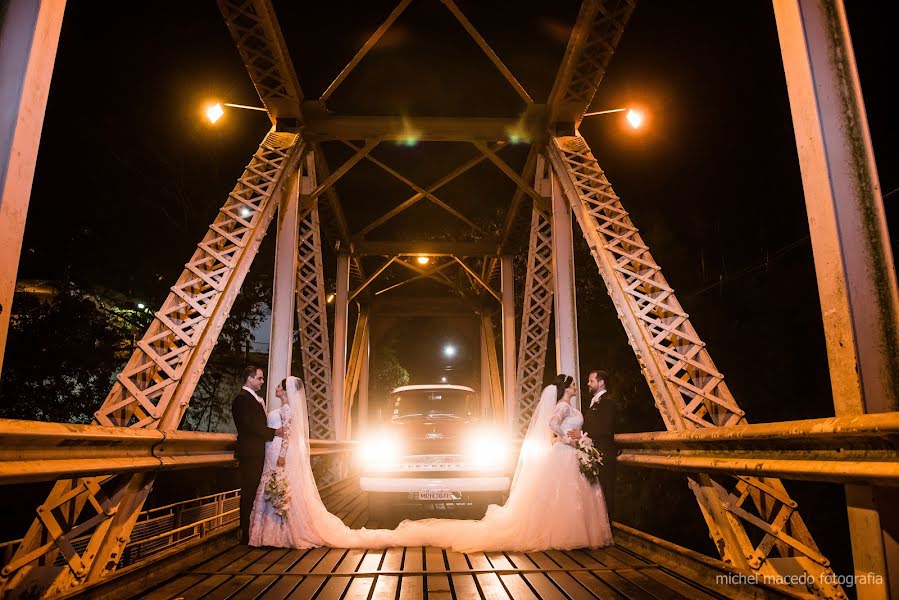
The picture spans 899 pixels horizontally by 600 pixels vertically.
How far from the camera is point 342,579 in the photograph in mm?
4648

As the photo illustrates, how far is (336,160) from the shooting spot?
42.8ft

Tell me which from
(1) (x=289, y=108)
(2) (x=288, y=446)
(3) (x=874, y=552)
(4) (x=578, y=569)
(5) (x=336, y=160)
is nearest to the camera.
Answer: (3) (x=874, y=552)

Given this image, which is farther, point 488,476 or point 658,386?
point 488,476

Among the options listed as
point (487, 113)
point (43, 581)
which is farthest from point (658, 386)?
point (487, 113)

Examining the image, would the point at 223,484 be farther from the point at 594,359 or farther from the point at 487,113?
the point at 487,113

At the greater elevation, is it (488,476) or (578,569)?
(488,476)

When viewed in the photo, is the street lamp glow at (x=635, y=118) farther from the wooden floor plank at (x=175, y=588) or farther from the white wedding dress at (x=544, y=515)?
the wooden floor plank at (x=175, y=588)

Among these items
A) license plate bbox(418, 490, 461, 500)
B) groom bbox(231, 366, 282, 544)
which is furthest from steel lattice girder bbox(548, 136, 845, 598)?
groom bbox(231, 366, 282, 544)

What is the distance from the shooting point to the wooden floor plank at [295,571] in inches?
162

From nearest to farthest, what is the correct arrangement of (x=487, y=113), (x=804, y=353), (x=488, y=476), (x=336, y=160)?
(x=488, y=476) < (x=487, y=113) < (x=336, y=160) < (x=804, y=353)

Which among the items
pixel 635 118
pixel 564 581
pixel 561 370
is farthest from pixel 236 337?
pixel 564 581

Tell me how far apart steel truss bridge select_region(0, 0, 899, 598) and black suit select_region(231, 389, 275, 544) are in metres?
0.22

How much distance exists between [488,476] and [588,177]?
483 centimetres

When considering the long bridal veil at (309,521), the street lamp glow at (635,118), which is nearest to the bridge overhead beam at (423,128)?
the street lamp glow at (635,118)
